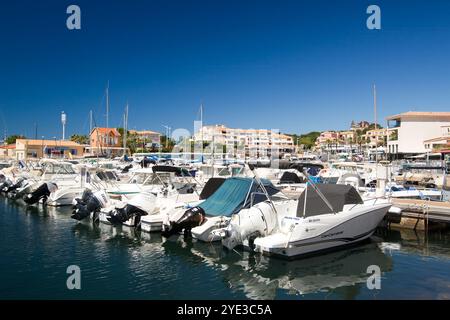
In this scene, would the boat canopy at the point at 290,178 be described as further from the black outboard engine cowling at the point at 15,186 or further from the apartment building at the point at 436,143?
the apartment building at the point at 436,143

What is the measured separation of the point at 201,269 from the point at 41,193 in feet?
68.4

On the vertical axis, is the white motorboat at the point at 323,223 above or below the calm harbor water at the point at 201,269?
above

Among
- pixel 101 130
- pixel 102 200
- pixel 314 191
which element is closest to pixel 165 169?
pixel 102 200

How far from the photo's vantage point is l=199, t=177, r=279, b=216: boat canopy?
713 inches

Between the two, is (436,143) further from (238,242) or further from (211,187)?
(238,242)

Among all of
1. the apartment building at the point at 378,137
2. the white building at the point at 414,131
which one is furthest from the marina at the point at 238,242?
the apartment building at the point at 378,137

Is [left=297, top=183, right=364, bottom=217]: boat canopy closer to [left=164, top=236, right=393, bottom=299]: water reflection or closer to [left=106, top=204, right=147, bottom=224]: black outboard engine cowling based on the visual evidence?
[left=164, top=236, right=393, bottom=299]: water reflection

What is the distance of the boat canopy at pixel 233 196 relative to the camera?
1810 cm

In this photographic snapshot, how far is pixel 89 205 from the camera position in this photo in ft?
74.2

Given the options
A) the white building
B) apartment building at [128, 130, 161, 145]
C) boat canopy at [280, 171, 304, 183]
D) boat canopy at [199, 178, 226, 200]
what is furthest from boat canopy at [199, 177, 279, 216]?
apartment building at [128, 130, 161, 145]

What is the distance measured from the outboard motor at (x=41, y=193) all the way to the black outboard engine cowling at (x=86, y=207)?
310 inches
